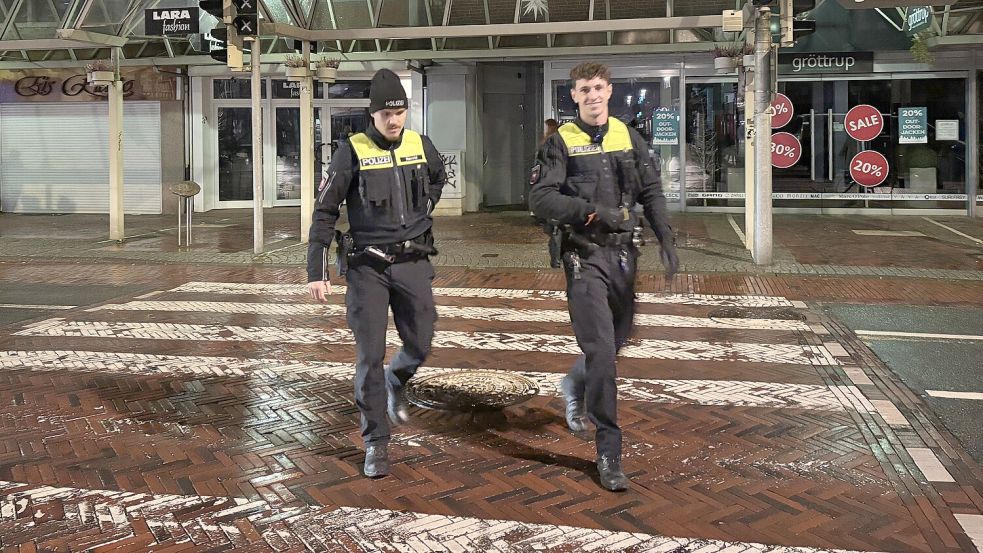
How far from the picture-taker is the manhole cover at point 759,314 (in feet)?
30.3

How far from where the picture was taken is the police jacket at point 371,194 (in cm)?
487

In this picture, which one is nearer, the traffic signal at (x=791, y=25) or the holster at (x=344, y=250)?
the holster at (x=344, y=250)

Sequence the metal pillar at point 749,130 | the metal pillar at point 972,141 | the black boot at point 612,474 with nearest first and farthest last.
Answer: the black boot at point 612,474, the metal pillar at point 749,130, the metal pillar at point 972,141

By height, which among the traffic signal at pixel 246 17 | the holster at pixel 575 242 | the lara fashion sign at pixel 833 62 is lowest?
the holster at pixel 575 242

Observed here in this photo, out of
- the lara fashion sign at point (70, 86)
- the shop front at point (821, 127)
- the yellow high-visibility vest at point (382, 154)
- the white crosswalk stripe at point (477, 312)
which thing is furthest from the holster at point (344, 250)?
the lara fashion sign at point (70, 86)

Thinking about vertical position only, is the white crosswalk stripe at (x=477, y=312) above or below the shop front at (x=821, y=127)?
below

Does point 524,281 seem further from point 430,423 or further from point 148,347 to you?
point 430,423

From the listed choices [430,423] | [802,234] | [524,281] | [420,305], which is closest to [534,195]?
[420,305]

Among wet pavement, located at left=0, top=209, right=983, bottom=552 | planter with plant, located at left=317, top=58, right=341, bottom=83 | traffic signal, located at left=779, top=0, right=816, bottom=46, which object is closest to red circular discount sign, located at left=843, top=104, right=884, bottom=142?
traffic signal, located at left=779, top=0, right=816, bottom=46

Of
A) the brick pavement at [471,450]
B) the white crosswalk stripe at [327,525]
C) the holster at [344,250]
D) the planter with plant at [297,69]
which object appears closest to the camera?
the white crosswalk stripe at [327,525]

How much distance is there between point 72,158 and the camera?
920 inches

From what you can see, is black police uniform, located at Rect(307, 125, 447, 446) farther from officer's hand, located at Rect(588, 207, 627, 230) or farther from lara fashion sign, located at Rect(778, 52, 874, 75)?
lara fashion sign, located at Rect(778, 52, 874, 75)

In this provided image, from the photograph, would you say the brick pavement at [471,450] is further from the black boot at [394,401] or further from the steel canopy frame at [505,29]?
the steel canopy frame at [505,29]

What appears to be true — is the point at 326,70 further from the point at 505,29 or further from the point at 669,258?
the point at 669,258
